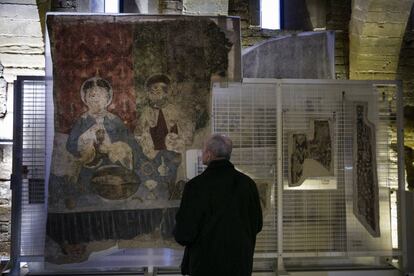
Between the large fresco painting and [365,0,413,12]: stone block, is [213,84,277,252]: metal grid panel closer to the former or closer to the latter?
the large fresco painting

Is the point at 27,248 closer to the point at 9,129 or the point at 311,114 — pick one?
the point at 9,129

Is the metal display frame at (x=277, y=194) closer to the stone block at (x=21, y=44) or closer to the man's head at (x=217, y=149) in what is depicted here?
the man's head at (x=217, y=149)

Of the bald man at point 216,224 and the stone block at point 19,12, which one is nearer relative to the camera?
the bald man at point 216,224

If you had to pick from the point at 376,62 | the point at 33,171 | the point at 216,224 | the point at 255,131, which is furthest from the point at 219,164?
the point at 376,62

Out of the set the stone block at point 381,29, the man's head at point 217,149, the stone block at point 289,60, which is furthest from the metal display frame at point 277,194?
the stone block at point 381,29

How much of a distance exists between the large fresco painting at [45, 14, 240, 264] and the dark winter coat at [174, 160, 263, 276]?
1.31m

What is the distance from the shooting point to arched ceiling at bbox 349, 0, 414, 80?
229 inches

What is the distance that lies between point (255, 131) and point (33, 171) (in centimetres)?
195

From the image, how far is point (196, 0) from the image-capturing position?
5641mm

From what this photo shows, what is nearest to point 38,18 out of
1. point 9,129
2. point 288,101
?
point 9,129

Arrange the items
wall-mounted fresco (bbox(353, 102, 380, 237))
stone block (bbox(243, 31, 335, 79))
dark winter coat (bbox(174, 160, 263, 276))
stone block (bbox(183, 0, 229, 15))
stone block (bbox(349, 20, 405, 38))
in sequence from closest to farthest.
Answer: dark winter coat (bbox(174, 160, 263, 276))
wall-mounted fresco (bbox(353, 102, 380, 237))
stone block (bbox(243, 31, 335, 79))
stone block (bbox(183, 0, 229, 15))
stone block (bbox(349, 20, 405, 38))

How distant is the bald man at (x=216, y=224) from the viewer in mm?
2674

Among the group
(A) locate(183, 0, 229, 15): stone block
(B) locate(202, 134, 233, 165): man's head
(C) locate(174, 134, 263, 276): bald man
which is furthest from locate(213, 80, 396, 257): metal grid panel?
(A) locate(183, 0, 229, 15): stone block

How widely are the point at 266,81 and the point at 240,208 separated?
1716mm
